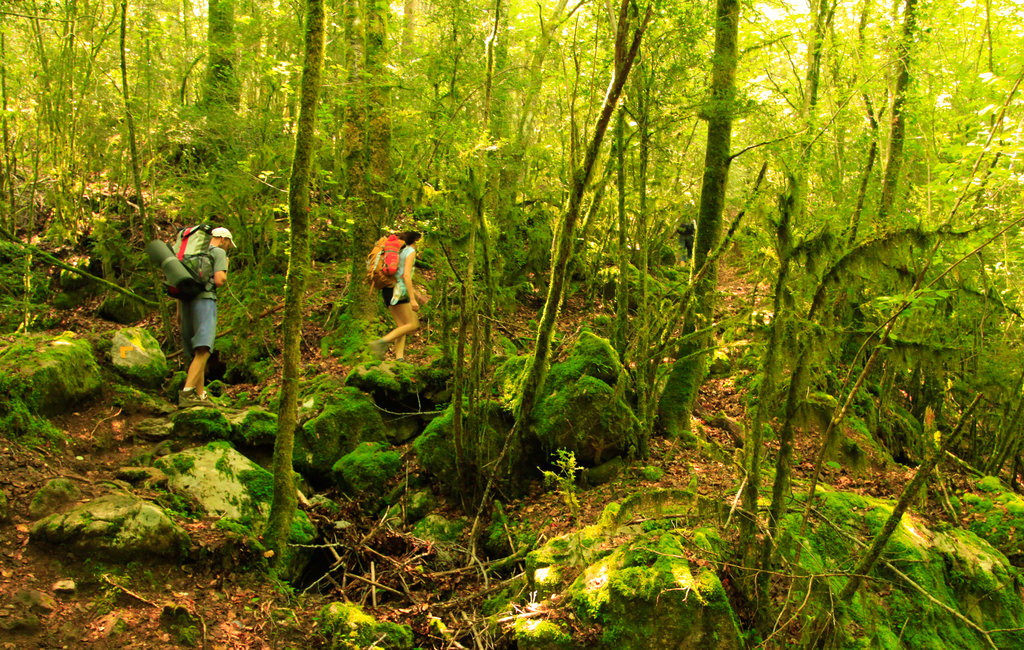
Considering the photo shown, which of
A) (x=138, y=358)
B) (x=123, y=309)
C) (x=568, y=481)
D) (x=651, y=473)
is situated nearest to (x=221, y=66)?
(x=123, y=309)

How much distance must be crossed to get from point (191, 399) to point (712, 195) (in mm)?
6493

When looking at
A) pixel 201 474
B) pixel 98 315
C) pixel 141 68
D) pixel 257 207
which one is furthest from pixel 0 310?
pixel 201 474

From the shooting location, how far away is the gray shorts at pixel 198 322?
6559mm

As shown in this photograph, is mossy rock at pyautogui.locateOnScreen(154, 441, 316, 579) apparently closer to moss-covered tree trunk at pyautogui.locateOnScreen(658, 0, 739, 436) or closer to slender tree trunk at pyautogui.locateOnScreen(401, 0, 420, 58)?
moss-covered tree trunk at pyautogui.locateOnScreen(658, 0, 739, 436)

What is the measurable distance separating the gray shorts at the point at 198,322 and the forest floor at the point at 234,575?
3.56ft

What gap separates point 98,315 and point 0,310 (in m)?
1.96

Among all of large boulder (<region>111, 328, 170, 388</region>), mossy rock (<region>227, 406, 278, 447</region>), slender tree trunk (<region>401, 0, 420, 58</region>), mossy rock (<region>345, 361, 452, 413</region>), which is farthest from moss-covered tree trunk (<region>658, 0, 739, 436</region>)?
slender tree trunk (<region>401, 0, 420, 58</region>)

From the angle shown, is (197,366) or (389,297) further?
(389,297)

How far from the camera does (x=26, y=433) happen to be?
194 inches

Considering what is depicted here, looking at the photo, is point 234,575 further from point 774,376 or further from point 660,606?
point 774,376

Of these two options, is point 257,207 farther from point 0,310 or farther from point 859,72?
point 859,72

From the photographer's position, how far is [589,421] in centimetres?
598

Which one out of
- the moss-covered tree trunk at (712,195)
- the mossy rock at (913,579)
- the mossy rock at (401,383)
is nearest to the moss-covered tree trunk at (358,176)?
the mossy rock at (401,383)

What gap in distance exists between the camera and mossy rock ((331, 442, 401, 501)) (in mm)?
6293
